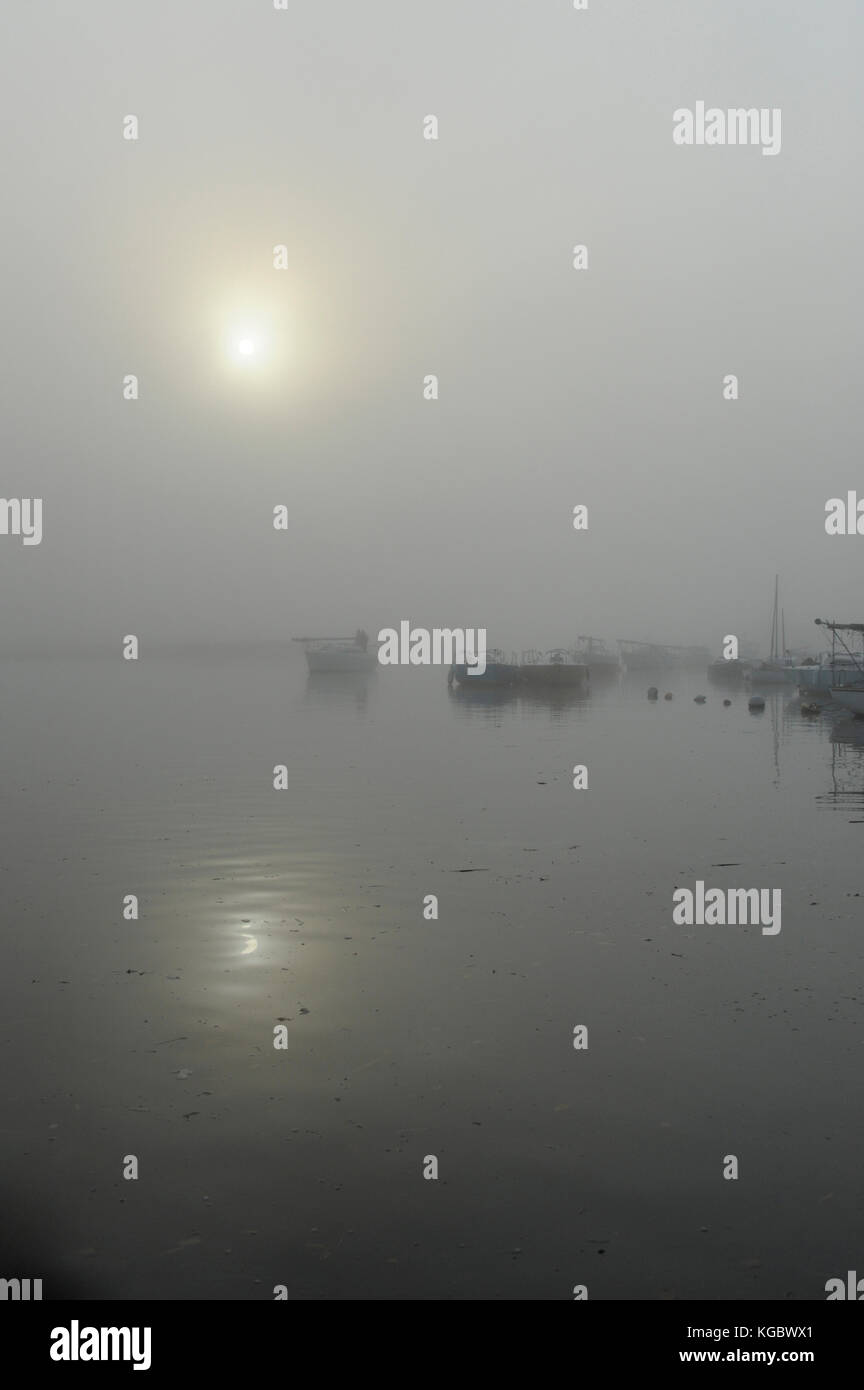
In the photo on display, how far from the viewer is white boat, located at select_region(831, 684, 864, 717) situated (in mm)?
60969

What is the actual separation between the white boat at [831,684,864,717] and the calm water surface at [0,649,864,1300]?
38.6 m

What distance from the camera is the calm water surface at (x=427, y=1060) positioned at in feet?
22.9

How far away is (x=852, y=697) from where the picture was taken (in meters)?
61.6

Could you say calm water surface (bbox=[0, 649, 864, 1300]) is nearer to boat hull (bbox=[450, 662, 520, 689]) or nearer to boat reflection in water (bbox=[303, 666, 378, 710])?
boat reflection in water (bbox=[303, 666, 378, 710])

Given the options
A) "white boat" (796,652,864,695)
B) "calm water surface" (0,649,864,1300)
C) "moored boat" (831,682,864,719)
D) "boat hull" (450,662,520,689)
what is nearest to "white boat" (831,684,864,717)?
"moored boat" (831,682,864,719)

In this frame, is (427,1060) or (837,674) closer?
(427,1060)

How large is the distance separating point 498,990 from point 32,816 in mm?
18053

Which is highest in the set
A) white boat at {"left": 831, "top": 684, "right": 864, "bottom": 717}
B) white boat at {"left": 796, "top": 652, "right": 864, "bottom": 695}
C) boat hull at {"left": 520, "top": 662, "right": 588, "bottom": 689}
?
boat hull at {"left": 520, "top": 662, "right": 588, "bottom": 689}

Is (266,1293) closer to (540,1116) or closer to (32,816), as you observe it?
(540,1116)

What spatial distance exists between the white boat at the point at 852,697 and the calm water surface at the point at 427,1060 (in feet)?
127

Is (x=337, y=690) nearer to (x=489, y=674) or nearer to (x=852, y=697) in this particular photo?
(x=489, y=674)

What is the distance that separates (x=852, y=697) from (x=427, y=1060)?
57065mm

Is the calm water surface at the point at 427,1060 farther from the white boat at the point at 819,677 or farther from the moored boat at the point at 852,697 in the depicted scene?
the white boat at the point at 819,677

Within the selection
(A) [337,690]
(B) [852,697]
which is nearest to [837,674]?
(B) [852,697]
